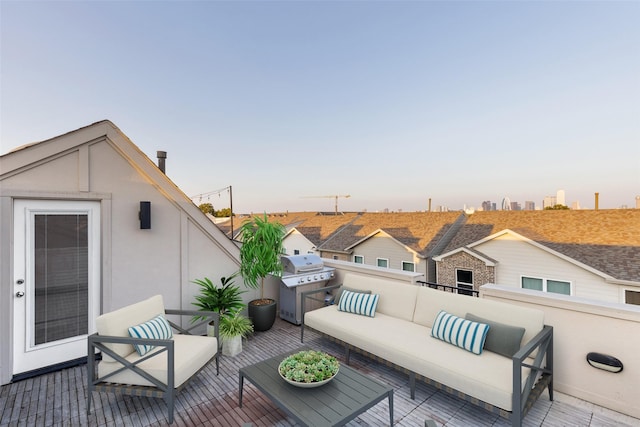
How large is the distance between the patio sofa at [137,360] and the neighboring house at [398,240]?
523 inches

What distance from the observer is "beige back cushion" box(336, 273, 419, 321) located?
3686 millimetres

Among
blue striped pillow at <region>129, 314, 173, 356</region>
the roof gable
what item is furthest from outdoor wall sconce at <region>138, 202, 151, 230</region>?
blue striped pillow at <region>129, 314, 173, 356</region>

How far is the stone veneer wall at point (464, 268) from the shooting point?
11944 millimetres

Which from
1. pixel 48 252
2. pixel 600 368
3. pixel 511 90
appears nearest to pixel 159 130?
pixel 48 252

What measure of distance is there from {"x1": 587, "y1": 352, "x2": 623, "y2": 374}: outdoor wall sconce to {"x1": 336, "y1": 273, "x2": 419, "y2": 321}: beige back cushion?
1749 mm

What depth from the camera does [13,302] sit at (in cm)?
307

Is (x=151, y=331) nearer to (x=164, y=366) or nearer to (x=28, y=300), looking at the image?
(x=164, y=366)

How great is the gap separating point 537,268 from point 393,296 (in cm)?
1053

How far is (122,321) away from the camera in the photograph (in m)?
2.65

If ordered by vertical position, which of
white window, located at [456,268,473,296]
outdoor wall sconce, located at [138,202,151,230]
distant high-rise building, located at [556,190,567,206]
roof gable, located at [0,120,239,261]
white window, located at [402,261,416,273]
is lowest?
white window, located at [456,268,473,296]

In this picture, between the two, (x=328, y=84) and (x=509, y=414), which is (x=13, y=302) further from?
(x=328, y=84)

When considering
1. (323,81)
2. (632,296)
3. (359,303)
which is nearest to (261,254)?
(359,303)

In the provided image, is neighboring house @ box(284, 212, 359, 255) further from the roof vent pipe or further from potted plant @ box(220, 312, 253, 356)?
potted plant @ box(220, 312, 253, 356)

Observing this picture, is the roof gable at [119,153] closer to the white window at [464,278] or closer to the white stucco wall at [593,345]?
the white stucco wall at [593,345]
